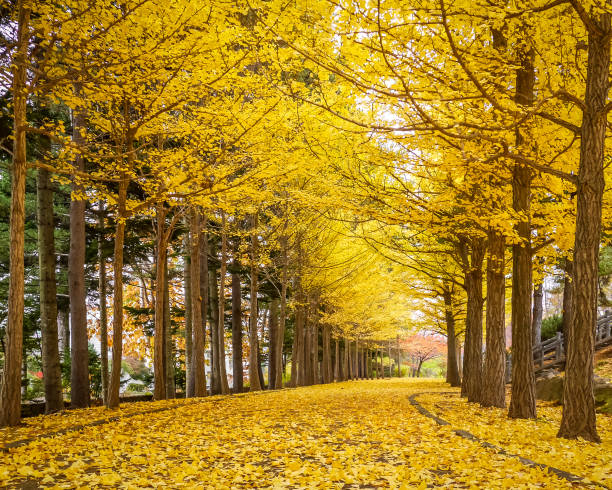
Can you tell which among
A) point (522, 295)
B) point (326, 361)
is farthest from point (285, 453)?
point (326, 361)

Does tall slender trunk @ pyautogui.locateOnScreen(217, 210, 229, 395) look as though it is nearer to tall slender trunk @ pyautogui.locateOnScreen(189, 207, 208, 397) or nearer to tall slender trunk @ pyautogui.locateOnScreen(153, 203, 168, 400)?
tall slender trunk @ pyautogui.locateOnScreen(189, 207, 208, 397)

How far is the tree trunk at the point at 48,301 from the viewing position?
9.20 metres

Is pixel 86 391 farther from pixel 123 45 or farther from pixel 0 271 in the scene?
pixel 0 271

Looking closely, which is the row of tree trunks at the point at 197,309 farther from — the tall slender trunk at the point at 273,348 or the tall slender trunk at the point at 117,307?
the tall slender trunk at the point at 273,348

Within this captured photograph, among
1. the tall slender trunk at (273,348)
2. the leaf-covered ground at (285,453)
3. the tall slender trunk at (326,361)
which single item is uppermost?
the leaf-covered ground at (285,453)

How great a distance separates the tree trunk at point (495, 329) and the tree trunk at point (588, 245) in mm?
3926

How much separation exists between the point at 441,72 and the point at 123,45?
4.81 m

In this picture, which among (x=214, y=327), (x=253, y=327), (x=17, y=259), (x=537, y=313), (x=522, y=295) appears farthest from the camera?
(x=537, y=313)

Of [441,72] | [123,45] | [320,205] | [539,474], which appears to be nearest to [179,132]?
[123,45]

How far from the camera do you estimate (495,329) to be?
10.0 m

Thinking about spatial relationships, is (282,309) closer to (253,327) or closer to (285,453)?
(253,327)

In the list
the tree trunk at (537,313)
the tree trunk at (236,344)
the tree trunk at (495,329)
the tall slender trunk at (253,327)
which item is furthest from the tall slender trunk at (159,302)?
the tree trunk at (537,313)

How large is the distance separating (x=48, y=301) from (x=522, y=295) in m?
8.76

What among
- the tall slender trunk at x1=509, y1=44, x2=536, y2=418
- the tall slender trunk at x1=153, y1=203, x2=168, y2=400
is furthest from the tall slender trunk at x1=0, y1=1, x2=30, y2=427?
the tall slender trunk at x1=509, y1=44, x2=536, y2=418
